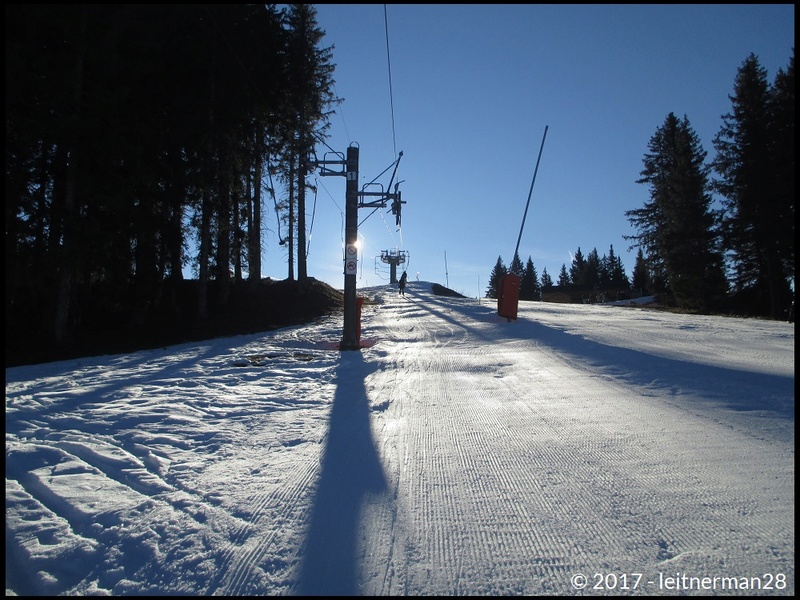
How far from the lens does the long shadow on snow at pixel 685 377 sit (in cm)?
544

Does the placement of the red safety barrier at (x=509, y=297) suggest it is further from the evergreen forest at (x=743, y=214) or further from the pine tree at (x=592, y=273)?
the pine tree at (x=592, y=273)

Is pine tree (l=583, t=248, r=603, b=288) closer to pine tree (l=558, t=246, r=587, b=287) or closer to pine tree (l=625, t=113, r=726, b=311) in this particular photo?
pine tree (l=558, t=246, r=587, b=287)

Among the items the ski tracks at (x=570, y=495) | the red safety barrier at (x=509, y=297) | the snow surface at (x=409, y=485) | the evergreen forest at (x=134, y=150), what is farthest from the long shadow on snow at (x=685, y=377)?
the evergreen forest at (x=134, y=150)

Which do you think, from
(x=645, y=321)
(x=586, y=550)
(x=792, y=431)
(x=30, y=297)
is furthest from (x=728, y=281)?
(x=30, y=297)

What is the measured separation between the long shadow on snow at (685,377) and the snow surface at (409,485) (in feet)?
0.22

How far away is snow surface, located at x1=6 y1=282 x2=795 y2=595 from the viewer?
245cm

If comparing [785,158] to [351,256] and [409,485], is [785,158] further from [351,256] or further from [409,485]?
[409,485]

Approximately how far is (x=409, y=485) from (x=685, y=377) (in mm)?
5417

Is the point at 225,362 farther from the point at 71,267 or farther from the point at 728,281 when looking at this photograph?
the point at 728,281

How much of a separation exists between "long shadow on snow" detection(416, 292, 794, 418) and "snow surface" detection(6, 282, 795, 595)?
7cm

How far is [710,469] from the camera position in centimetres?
357

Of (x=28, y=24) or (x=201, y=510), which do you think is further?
(x=28, y=24)

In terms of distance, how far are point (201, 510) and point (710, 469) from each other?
3848 mm

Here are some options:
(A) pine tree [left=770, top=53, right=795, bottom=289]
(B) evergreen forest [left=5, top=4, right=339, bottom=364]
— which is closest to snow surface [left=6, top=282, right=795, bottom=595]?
(B) evergreen forest [left=5, top=4, right=339, bottom=364]
